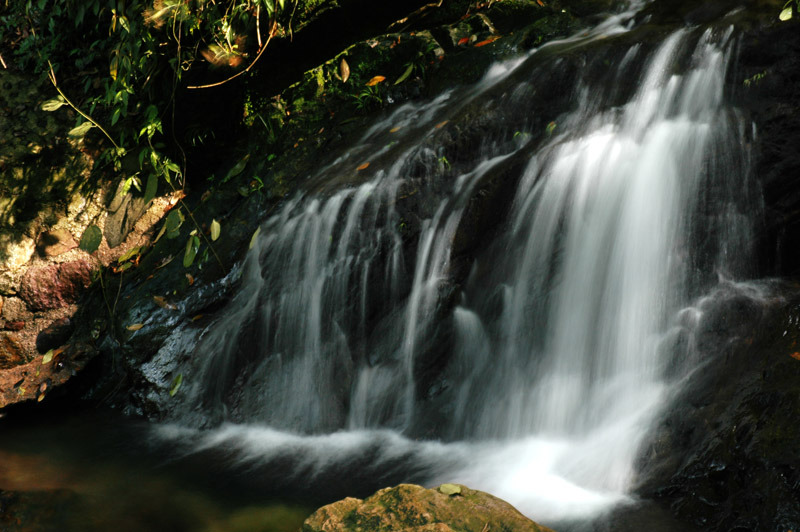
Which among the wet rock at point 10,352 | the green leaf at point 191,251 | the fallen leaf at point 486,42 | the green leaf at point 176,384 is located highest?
the fallen leaf at point 486,42

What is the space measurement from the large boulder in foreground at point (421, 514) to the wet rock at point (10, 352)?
4322 mm

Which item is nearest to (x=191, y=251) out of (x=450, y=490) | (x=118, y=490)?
(x=118, y=490)

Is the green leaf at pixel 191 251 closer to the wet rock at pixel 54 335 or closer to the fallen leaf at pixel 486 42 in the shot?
the wet rock at pixel 54 335

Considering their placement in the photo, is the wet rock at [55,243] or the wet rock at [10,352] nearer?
the wet rock at [10,352]

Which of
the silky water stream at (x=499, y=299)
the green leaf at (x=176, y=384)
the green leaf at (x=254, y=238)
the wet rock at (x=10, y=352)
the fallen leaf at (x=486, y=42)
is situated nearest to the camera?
the silky water stream at (x=499, y=299)

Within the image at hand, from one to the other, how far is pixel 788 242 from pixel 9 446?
4.59 metres

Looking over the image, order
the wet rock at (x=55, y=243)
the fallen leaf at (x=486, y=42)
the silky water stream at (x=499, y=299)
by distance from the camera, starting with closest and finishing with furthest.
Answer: the silky water stream at (x=499, y=299)
the fallen leaf at (x=486, y=42)
the wet rock at (x=55, y=243)

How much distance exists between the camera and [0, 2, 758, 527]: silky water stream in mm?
3203

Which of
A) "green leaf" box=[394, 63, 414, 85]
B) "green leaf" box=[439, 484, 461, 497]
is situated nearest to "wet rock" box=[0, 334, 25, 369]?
"green leaf" box=[394, 63, 414, 85]

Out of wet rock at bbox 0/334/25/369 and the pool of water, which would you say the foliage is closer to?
wet rock at bbox 0/334/25/369

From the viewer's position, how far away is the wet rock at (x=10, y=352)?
538 cm

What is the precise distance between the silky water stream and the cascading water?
0.01 metres

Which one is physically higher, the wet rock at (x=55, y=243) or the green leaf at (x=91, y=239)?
the wet rock at (x=55, y=243)

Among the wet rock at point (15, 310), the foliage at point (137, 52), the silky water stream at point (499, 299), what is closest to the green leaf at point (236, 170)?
the foliage at point (137, 52)
